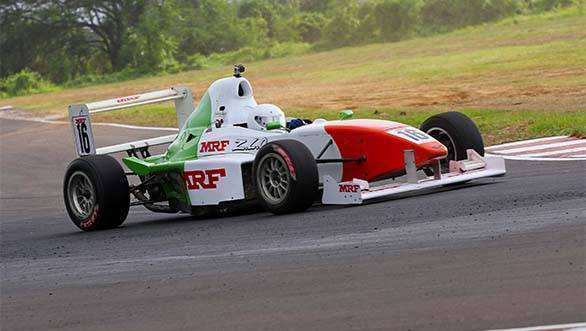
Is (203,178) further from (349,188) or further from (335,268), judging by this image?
(335,268)

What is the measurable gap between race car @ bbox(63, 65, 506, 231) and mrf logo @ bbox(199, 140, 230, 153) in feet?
0.04

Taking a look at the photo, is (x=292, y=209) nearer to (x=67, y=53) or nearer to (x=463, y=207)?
(x=463, y=207)

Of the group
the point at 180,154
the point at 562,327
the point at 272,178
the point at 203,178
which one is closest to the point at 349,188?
the point at 272,178

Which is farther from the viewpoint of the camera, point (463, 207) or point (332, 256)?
point (463, 207)

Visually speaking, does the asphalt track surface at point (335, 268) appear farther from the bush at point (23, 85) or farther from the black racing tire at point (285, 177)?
the bush at point (23, 85)

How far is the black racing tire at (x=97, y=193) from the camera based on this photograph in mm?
12625

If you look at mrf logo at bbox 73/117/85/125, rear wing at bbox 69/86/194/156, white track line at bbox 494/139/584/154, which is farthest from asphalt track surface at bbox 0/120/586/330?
white track line at bbox 494/139/584/154

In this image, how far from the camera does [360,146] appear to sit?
38.6 feet

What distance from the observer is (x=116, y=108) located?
45.7ft

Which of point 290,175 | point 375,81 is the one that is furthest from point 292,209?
point 375,81

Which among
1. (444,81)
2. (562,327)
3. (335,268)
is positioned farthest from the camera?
(444,81)

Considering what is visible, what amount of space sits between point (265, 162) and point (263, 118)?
117 centimetres

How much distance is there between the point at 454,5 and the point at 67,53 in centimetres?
2390

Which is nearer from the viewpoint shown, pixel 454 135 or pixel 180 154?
pixel 454 135
